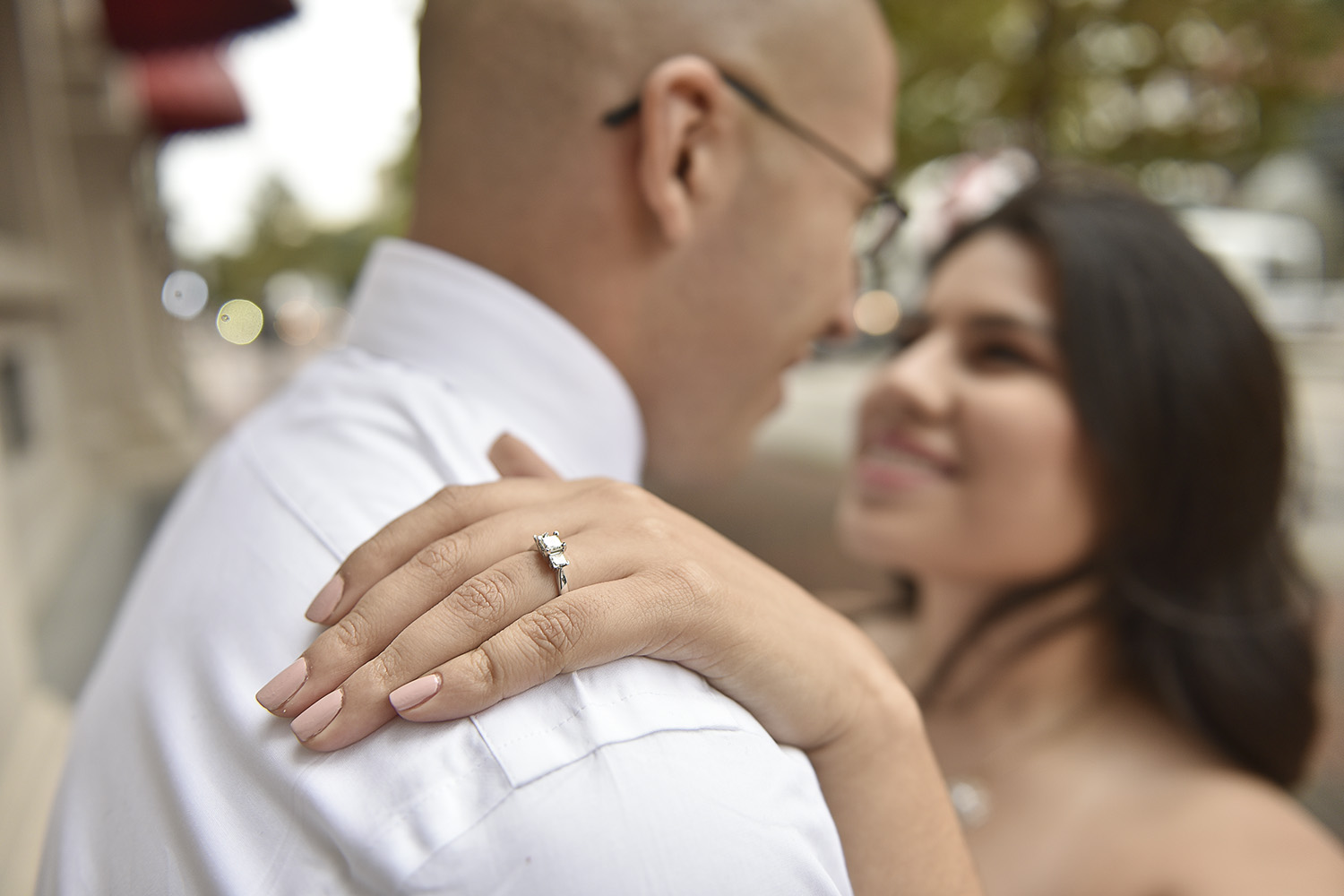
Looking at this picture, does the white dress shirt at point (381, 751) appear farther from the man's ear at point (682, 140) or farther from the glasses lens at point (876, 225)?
the glasses lens at point (876, 225)

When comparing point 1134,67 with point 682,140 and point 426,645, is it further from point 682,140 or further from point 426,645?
point 426,645

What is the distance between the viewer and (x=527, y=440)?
4.28 feet

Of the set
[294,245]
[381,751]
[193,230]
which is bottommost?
[294,245]

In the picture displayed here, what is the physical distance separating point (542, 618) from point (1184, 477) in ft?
7.18

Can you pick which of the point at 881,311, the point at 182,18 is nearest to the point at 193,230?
the point at 182,18

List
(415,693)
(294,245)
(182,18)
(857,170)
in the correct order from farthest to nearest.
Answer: (294,245) < (182,18) < (857,170) < (415,693)

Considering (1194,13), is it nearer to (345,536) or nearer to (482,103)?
(482,103)

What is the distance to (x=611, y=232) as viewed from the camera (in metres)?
1.38

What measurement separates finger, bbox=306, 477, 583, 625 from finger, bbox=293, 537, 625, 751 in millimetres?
106

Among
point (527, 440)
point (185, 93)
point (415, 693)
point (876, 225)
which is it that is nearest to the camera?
point (415, 693)

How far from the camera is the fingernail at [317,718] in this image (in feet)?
2.46

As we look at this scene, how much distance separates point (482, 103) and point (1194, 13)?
6503 mm

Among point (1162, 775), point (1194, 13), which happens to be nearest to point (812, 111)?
point (1162, 775)

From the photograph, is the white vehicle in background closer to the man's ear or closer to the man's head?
the man's head
